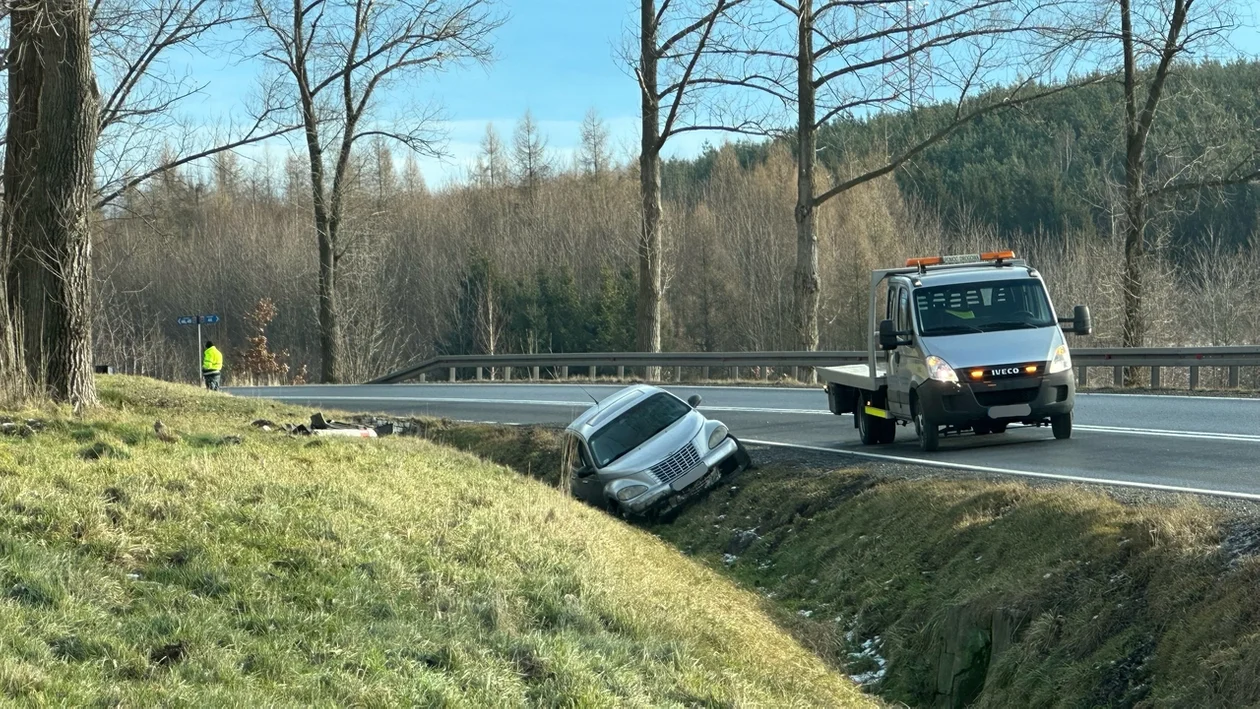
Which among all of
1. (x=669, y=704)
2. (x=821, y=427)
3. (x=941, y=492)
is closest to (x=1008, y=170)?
(x=821, y=427)

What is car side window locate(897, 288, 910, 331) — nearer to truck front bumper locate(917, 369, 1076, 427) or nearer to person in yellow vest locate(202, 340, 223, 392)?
truck front bumper locate(917, 369, 1076, 427)

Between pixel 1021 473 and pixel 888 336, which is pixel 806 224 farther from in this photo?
pixel 1021 473

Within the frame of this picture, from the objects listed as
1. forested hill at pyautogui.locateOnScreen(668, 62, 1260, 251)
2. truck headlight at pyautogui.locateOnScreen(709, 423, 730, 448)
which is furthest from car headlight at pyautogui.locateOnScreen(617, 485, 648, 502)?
forested hill at pyautogui.locateOnScreen(668, 62, 1260, 251)

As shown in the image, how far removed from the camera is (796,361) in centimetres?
2698

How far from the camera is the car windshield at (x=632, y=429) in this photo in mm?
15672

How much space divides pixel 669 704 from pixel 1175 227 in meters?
71.2

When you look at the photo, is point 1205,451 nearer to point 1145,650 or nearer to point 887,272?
point 887,272

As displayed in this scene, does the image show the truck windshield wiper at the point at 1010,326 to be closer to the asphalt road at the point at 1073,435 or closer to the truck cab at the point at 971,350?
the truck cab at the point at 971,350

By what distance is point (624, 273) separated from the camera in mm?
70625

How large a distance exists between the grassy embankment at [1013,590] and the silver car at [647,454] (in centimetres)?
179

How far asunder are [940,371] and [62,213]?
980cm

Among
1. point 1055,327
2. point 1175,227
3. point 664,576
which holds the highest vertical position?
point 1175,227

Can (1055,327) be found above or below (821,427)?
above

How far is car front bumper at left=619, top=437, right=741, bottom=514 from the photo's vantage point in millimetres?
15234
